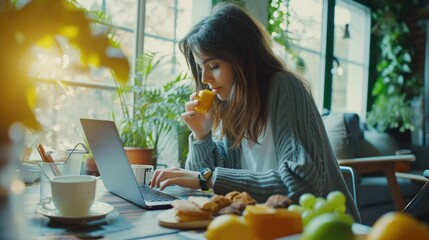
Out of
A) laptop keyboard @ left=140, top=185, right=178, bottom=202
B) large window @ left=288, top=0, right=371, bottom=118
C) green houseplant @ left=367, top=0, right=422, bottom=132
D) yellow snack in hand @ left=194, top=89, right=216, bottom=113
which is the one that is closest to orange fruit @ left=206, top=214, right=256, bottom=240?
laptop keyboard @ left=140, top=185, right=178, bottom=202

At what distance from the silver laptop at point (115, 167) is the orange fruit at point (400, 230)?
25.7 inches

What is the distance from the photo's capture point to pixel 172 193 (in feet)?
4.07

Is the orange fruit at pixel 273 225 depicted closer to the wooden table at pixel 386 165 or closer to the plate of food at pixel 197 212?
the plate of food at pixel 197 212

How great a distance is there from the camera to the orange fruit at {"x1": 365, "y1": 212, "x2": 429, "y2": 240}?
1.35ft

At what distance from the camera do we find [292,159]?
1.25 metres

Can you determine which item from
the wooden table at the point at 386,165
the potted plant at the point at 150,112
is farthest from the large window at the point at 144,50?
the wooden table at the point at 386,165

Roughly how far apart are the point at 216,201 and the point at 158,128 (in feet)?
5.64

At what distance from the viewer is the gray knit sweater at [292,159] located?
116 centimetres

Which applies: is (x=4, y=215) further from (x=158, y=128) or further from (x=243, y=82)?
(x=158, y=128)

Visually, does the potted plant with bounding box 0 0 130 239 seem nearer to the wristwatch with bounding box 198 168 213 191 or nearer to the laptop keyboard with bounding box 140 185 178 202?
the laptop keyboard with bounding box 140 185 178 202

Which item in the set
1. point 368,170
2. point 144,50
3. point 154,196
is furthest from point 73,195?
point 368,170

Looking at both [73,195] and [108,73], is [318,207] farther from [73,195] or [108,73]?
[108,73]

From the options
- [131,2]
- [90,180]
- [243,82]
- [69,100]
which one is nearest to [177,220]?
[90,180]

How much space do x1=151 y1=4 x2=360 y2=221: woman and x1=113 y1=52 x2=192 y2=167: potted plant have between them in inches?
26.9
